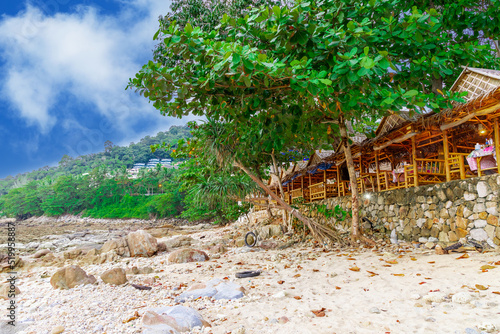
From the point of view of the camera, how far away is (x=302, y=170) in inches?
479

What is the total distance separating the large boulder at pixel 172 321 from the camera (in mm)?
2758

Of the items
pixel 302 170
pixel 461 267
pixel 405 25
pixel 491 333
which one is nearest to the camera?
pixel 491 333

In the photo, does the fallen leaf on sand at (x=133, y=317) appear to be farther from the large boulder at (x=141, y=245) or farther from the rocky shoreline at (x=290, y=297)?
the large boulder at (x=141, y=245)

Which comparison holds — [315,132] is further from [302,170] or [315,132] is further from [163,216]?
[163,216]

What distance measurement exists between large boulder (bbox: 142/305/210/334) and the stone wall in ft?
17.2

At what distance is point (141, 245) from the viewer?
9.23 meters

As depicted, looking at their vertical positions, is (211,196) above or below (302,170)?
below

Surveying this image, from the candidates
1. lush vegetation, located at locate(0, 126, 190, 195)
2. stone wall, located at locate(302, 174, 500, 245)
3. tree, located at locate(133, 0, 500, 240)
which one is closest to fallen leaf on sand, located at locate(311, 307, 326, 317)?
tree, located at locate(133, 0, 500, 240)

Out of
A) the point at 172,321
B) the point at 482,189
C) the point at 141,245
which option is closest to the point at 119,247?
the point at 141,245

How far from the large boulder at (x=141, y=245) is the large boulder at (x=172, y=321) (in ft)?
21.4

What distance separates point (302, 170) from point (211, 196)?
4.75m

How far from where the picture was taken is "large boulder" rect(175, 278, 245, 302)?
12.5 feet

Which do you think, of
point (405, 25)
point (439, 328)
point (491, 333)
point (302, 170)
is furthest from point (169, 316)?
point (302, 170)

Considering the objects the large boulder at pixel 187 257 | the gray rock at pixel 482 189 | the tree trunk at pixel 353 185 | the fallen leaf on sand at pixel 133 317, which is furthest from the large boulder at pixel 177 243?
the gray rock at pixel 482 189
